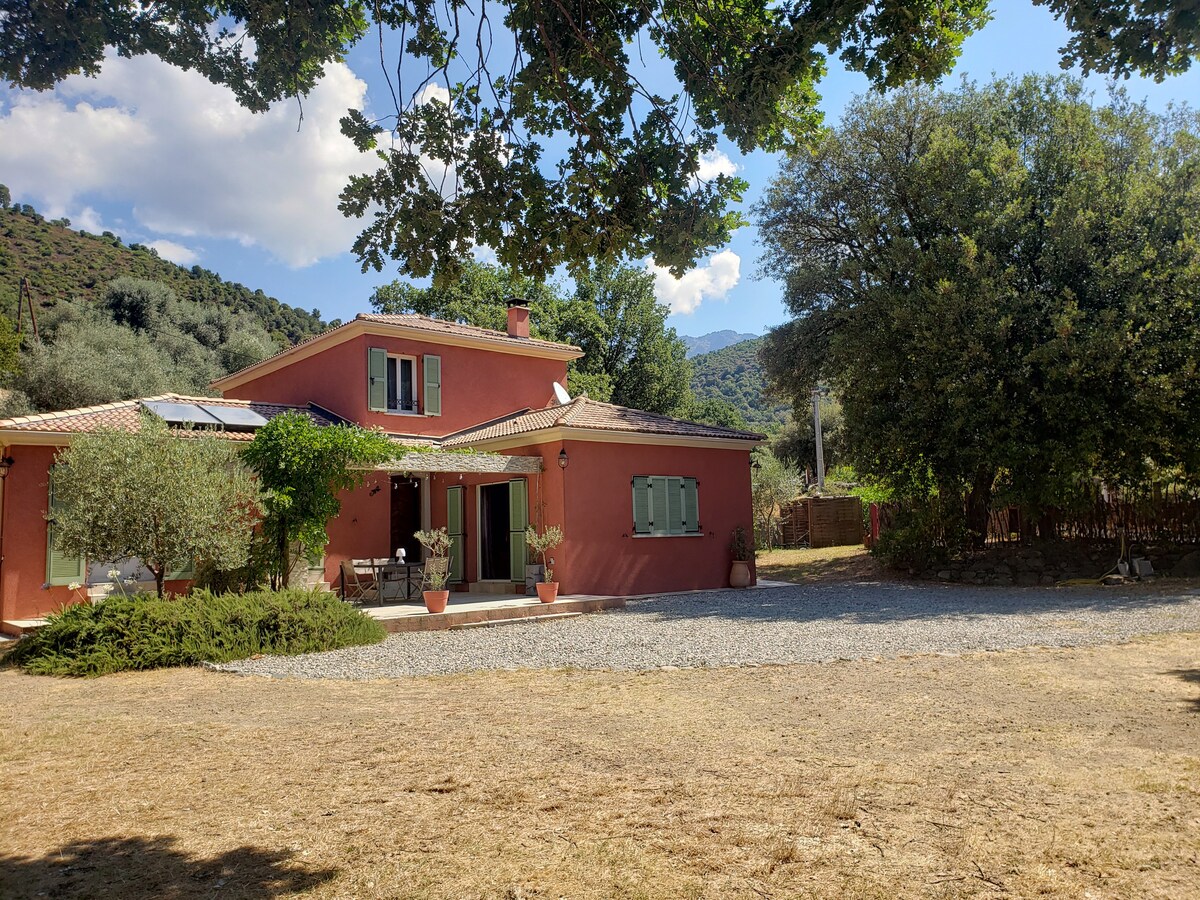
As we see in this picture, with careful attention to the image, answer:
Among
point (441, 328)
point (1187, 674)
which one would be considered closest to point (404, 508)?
point (441, 328)

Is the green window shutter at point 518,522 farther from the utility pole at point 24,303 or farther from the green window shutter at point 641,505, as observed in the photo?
the utility pole at point 24,303

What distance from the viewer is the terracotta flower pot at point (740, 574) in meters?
16.7

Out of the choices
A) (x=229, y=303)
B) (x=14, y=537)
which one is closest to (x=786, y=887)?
(x=14, y=537)

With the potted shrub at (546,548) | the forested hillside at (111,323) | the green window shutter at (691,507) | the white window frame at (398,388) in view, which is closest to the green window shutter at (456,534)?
the white window frame at (398,388)

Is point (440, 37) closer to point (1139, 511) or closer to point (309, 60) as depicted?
point (309, 60)

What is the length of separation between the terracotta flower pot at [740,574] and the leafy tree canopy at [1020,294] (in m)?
3.79

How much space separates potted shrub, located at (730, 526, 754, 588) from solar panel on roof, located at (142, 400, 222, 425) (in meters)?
10.4

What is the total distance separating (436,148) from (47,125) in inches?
92.2

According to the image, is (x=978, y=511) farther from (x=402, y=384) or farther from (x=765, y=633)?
(x=402, y=384)

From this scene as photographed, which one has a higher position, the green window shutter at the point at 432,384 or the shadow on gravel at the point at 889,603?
the green window shutter at the point at 432,384

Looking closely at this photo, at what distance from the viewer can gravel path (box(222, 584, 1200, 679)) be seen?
350 inches

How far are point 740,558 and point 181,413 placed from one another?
1122cm

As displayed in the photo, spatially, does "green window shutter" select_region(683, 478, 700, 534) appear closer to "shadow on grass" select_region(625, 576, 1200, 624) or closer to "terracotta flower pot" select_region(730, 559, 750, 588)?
"terracotta flower pot" select_region(730, 559, 750, 588)

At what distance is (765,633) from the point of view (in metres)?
10.5
